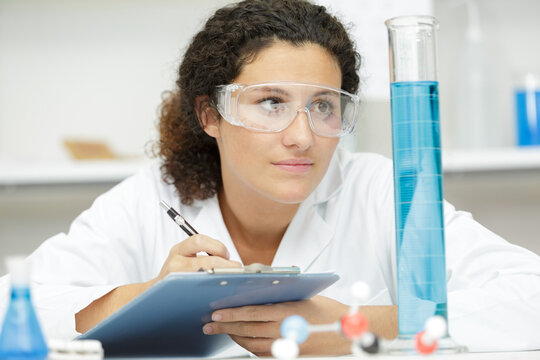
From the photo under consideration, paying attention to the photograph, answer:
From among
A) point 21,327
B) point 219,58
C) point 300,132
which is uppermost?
point 219,58

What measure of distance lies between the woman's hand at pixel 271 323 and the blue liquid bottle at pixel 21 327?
430 mm

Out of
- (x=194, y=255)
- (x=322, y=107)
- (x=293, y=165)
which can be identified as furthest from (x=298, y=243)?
(x=194, y=255)

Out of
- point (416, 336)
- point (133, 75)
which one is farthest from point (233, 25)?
point (133, 75)

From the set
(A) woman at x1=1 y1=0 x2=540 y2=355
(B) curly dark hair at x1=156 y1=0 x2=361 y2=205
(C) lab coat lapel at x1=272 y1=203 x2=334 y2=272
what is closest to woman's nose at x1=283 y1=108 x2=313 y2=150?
(A) woman at x1=1 y1=0 x2=540 y2=355

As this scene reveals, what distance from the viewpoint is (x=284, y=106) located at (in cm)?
140

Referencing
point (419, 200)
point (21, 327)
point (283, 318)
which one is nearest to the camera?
point (21, 327)

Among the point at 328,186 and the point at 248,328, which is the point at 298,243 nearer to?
the point at 328,186

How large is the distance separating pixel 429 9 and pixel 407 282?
1.76 m

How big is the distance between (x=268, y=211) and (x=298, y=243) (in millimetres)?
104

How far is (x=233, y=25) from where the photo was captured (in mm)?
1574

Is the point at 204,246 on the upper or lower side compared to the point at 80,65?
lower

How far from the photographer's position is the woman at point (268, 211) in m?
1.20

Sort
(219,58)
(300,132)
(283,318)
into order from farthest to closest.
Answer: (219,58) < (300,132) < (283,318)

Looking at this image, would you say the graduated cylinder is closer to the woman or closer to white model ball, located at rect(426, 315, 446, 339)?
white model ball, located at rect(426, 315, 446, 339)
